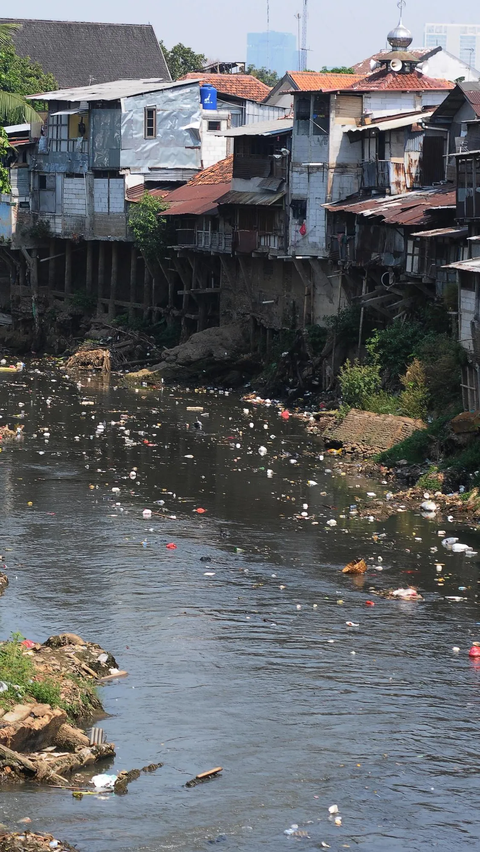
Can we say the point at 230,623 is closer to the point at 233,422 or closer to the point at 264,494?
the point at 264,494

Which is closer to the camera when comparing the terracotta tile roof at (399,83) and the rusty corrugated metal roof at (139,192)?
the terracotta tile roof at (399,83)

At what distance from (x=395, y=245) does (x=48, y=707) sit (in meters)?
20.4

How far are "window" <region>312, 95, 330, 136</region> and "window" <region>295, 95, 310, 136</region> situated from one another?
20 cm

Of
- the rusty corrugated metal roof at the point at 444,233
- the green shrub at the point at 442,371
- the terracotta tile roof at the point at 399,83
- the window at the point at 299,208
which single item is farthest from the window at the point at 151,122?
the green shrub at the point at 442,371

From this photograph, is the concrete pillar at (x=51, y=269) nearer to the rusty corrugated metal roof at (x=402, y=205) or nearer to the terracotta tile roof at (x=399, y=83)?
the terracotta tile roof at (x=399, y=83)

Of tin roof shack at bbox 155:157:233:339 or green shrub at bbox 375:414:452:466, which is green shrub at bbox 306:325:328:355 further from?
green shrub at bbox 375:414:452:466

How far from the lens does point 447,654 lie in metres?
15.0

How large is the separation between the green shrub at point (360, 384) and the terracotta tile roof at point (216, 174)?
1342 centimetres

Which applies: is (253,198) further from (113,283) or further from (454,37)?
(454,37)

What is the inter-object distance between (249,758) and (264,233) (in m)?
25.3

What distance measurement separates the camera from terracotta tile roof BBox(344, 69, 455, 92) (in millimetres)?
34469

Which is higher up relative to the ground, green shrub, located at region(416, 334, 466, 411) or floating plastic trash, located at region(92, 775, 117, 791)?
green shrub, located at region(416, 334, 466, 411)

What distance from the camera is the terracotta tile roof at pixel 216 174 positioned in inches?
1613

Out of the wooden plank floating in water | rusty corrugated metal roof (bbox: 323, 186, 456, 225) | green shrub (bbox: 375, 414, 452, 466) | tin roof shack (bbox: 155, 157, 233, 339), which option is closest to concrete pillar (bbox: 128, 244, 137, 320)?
tin roof shack (bbox: 155, 157, 233, 339)
